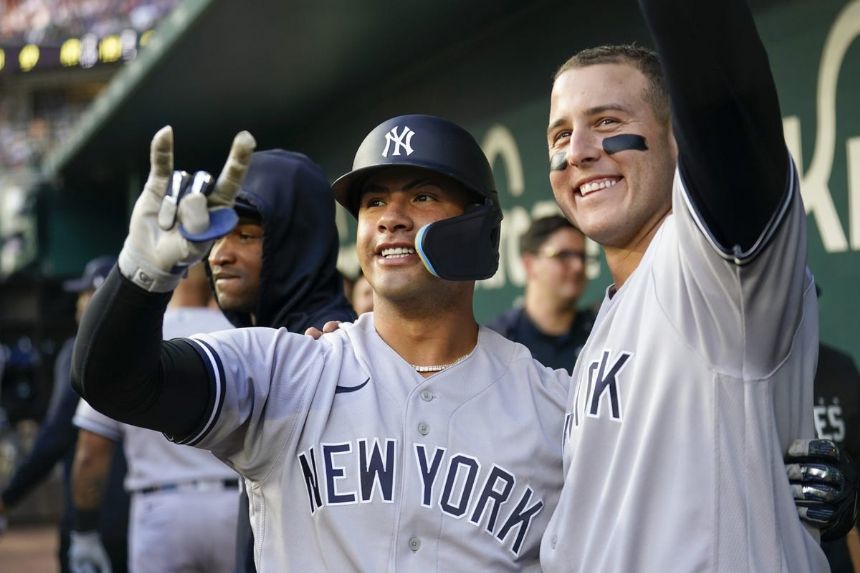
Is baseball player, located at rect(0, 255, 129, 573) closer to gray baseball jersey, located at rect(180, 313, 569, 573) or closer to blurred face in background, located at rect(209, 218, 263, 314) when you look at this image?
blurred face in background, located at rect(209, 218, 263, 314)

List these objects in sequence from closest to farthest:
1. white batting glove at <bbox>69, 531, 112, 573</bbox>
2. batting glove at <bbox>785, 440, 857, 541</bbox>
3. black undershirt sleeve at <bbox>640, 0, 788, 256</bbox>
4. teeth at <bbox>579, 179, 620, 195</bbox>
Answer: black undershirt sleeve at <bbox>640, 0, 788, 256</bbox>
batting glove at <bbox>785, 440, 857, 541</bbox>
teeth at <bbox>579, 179, 620, 195</bbox>
white batting glove at <bbox>69, 531, 112, 573</bbox>

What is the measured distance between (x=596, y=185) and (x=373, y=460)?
2.27ft

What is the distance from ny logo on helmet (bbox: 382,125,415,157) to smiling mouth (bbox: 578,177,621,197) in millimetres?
445

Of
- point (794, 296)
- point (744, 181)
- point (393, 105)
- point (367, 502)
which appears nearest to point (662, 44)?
point (744, 181)

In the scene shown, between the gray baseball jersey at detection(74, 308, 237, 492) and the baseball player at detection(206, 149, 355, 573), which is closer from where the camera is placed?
the baseball player at detection(206, 149, 355, 573)

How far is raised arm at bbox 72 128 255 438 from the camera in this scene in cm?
184

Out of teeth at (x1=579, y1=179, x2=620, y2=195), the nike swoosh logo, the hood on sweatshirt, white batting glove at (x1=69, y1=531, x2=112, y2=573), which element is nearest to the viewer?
teeth at (x1=579, y1=179, x2=620, y2=195)

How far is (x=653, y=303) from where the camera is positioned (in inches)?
74.2

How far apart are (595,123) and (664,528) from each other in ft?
2.59

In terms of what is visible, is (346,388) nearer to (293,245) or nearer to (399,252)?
(399,252)

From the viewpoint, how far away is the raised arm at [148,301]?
1.84 meters

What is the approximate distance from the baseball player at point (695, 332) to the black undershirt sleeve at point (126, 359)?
0.74 metres

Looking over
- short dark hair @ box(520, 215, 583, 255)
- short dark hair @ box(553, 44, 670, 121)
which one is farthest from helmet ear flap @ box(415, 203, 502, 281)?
short dark hair @ box(520, 215, 583, 255)

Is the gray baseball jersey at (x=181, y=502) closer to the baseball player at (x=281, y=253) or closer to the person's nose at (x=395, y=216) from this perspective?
the baseball player at (x=281, y=253)
